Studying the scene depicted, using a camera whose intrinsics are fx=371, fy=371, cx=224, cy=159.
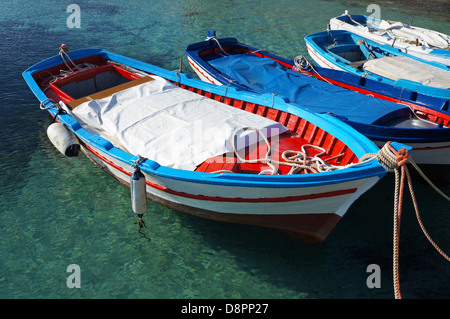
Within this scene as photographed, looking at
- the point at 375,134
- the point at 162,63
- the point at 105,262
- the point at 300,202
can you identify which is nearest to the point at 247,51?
the point at 162,63

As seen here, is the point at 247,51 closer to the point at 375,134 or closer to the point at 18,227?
the point at 375,134

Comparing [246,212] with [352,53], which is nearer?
[246,212]

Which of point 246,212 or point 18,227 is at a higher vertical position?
point 246,212

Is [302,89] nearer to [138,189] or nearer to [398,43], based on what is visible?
[138,189]

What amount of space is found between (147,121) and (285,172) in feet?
10.5

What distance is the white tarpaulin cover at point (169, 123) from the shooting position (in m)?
7.40

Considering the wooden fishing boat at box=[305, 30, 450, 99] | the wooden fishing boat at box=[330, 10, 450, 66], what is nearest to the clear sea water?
the wooden fishing boat at box=[305, 30, 450, 99]

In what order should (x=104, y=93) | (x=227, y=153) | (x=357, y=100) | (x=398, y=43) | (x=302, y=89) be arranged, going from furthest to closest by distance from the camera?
(x=398, y=43) < (x=302, y=89) < (x=357, y=100) < (x=104, y=93) < (x=227, y=153)

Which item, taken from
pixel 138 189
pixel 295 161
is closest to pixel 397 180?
pixel 295 161

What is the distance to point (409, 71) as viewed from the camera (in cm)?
1149

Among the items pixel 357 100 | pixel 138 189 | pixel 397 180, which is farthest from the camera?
pixel 357 100

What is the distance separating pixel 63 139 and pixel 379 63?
990cm

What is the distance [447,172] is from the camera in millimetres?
9180

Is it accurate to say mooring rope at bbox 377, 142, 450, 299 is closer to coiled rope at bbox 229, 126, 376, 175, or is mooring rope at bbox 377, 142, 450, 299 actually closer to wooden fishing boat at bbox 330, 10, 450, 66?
coiled rope at bbox 229, 126, 376, 175
